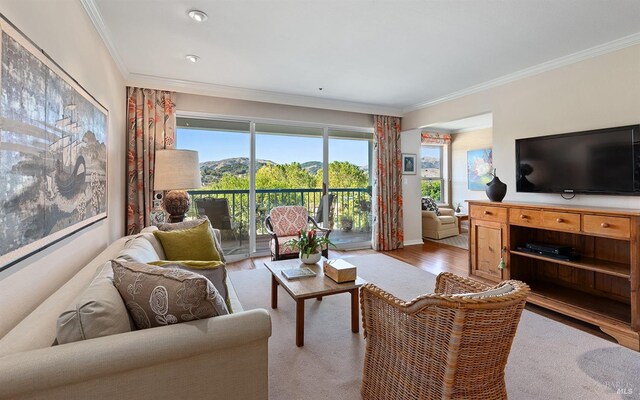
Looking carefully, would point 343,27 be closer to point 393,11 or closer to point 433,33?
point 393,11

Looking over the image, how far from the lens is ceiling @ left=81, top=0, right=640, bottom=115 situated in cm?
216

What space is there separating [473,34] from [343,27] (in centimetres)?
111

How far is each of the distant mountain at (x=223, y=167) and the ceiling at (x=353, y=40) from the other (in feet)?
3.13

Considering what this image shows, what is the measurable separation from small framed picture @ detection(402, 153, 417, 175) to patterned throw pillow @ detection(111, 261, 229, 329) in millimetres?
4841

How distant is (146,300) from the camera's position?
3.69ft

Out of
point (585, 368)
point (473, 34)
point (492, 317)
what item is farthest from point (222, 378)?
point (473, 34)

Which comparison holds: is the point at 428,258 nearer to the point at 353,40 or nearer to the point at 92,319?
the point at 353,40

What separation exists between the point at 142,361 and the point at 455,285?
1.54 m

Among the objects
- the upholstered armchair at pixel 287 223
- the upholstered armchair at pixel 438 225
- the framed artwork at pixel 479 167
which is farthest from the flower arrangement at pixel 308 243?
the framed artwork at pixel 479 167

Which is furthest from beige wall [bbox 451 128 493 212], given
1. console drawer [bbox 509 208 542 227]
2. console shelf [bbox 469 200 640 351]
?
console drawer [bbox 509 208 542 227]

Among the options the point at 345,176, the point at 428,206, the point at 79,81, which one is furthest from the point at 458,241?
the point at 79,81

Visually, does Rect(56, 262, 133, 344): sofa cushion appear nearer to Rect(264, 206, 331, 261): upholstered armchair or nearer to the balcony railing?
Rect(264, 206, 331, 261): upholstered armchair

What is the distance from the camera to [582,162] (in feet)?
9.18

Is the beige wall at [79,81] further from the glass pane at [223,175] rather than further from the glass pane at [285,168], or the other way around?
the glass pane at [285,168]
